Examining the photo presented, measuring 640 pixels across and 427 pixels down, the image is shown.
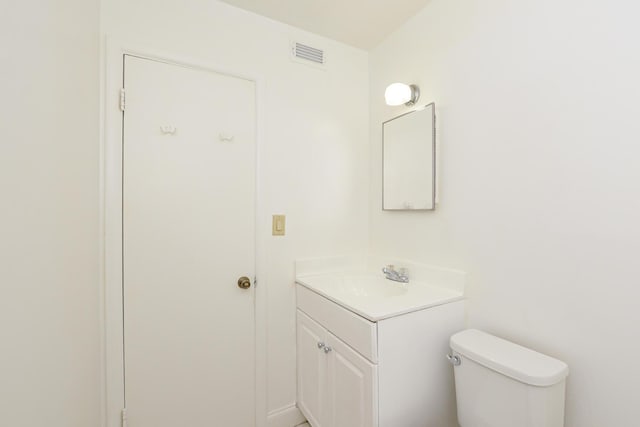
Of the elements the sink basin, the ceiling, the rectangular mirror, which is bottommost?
the sink basin

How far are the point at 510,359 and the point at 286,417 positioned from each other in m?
1.37

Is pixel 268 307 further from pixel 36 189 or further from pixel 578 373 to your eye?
pixel 578 373

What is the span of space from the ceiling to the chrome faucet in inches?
61.5

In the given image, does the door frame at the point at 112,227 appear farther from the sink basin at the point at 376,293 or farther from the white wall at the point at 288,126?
the sink basin at the point at 376,293

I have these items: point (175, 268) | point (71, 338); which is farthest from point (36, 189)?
point (175, 268)

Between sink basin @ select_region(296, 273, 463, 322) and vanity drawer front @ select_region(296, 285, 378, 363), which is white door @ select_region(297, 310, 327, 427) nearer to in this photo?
vanity drawer front @ select_region(296, 285, 378, 363)

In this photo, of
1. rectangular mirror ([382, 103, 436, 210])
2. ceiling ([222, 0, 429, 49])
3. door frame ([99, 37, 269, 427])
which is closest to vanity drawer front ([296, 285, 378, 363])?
rectangular mirror ([382, 103, 436, 210])

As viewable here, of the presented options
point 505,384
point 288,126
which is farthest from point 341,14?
point 505,384

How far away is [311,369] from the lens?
61.2 inches

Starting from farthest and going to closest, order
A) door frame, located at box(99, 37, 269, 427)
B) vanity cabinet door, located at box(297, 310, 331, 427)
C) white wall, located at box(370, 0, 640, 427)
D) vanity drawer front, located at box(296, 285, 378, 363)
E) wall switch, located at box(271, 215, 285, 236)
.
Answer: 1. wall switch, located at box(271, 215, 285, 236)
2. vanity cabinet door, located at box(297, 310, 331, 427)
3. door frame, located at box(99, 37, 269, 427)
4. vanity drawer front, located at box(296, 285, 378, 363)
5. white wall, located at box(370, 0, 640, 427)

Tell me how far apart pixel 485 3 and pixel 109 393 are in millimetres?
2584

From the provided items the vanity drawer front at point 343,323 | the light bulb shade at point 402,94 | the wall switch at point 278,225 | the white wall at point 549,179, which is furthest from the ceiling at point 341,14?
the vanity drawer front at point 343,323

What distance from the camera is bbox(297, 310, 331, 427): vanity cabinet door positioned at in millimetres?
1444

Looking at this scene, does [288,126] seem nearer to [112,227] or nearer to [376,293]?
[112,227]
